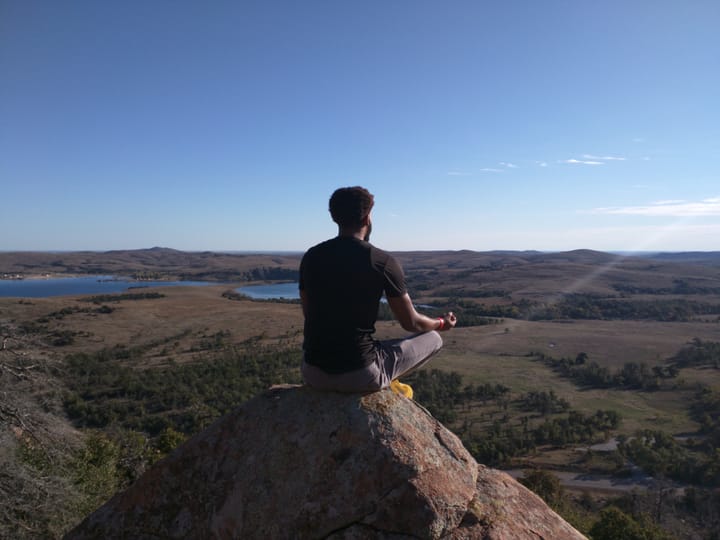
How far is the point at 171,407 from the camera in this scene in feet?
114

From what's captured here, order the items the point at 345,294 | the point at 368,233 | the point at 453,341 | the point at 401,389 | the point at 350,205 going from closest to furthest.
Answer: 1. the point at 345,294
2. the point at 350,205
3. the point at 368,233
4. the point at 401,389
5. the point at 453,341

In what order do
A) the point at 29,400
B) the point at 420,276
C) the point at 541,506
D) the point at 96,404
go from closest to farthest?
the point at 541,506 → the point at 29,400 → the point at 96,404 → the point at 420,276

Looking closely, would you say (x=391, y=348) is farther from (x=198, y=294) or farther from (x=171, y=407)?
(x=198, y=294)

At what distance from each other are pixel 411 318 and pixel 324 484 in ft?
6.30

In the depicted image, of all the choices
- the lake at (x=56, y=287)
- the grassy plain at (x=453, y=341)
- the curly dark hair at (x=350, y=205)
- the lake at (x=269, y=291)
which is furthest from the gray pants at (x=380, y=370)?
the lake at (x=269, y=291)

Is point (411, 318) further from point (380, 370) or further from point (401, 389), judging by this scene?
point (401, 389)

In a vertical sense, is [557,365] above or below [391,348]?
below

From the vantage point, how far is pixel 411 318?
4789 mm

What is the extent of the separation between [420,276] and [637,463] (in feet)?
→ 459

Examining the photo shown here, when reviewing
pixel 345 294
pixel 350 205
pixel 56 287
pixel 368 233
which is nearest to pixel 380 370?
pixel 345 294

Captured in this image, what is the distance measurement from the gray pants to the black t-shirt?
0.40ft

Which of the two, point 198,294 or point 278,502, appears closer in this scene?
point 278,502

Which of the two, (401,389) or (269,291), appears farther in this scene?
(269,291)

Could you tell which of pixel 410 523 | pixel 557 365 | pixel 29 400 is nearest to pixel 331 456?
pixel 410 523
